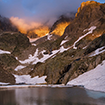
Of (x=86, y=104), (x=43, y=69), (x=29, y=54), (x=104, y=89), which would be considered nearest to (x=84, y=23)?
(x=29, y=54)

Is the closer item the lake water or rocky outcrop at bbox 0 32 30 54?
the lake water

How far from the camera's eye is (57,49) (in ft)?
344

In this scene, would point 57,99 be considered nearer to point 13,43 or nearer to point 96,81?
point 96,81

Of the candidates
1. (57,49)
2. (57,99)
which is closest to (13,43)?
(57,49)

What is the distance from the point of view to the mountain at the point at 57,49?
56.1 m

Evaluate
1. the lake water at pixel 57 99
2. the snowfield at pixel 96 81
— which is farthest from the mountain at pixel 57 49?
the lake water at pixel 57 99

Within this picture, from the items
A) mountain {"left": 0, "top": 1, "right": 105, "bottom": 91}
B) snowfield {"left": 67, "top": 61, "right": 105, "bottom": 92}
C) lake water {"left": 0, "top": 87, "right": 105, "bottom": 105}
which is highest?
mountain {"left": 0, "top": 1, "right": 105, "bottom": 91}

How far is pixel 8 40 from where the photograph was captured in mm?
141500

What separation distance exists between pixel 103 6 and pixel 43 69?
96.0 metres

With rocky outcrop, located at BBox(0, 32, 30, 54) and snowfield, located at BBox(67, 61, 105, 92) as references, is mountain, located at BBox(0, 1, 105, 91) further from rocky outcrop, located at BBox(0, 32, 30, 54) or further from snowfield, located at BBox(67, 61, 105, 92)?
snowfield, located at BBox(67, 61, 105, 92)

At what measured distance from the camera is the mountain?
56062mm

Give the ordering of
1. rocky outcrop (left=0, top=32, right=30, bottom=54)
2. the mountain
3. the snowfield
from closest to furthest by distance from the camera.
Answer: the snowfield
the mountain
rocky outcrop (left=0, top=32, right=30, bottom=54)

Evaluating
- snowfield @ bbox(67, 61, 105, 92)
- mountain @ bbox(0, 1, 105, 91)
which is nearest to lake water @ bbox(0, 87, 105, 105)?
snowfield @ bbox(67, 61, 105, 92)

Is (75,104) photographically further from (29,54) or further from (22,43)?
(22,43)
